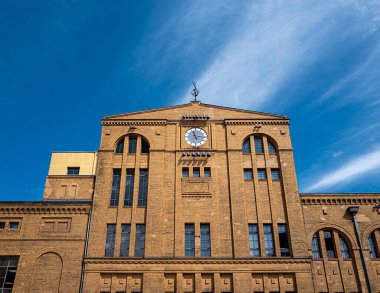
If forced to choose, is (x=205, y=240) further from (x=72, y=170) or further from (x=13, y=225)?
(x=13, y=225)

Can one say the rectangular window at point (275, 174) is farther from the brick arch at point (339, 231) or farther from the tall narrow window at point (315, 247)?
the tall narrow window at point (315, 247)

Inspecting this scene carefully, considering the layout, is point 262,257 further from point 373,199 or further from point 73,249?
point 73,249

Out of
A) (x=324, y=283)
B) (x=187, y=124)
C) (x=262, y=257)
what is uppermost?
(x=187, y=124)

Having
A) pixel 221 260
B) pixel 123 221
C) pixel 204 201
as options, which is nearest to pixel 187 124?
pixel 204 201

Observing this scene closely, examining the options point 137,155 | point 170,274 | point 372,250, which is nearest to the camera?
point 170,274

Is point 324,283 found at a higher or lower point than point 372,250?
lower

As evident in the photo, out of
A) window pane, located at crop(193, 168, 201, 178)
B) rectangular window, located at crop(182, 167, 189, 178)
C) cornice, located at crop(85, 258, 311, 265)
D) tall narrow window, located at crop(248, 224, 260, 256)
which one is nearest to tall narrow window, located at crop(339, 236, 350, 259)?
cornice, located at crop(85, 258, 311, 265)

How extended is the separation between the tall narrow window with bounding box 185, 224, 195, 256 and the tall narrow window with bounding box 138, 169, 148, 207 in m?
3.91

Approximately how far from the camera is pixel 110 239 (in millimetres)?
27797

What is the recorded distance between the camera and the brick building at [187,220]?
2619 centimetres

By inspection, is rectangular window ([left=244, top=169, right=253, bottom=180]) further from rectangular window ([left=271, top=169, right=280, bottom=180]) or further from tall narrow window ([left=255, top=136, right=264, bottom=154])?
tall narrow window ([left=255, top=136, right=264, bottom=154])

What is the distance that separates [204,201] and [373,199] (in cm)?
1330

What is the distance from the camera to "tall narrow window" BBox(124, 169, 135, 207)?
29294mm

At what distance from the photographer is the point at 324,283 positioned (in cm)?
2639
